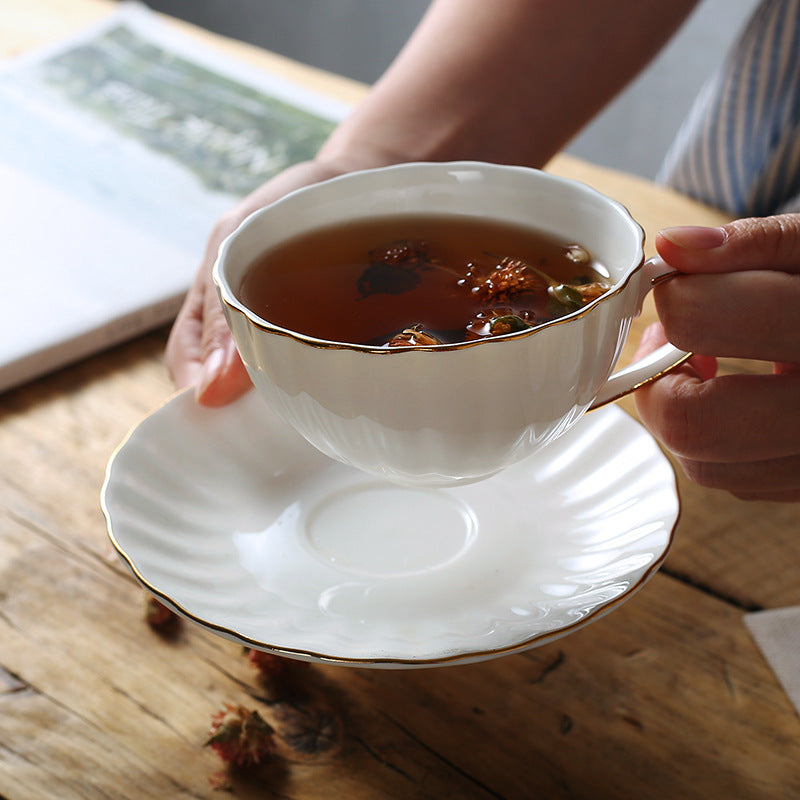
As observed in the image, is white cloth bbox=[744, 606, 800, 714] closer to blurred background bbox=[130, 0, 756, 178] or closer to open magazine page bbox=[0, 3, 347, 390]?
open magazine page bbox=[0, 3, 347, 390]

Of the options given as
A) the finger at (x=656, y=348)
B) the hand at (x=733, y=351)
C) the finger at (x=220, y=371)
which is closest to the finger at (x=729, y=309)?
the hand at (x=733, y=351)

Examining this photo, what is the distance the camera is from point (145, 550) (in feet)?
1.63

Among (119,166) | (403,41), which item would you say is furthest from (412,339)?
(403,41)

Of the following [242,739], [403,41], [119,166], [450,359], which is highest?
[450,359]

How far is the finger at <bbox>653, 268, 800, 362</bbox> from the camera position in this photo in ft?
1.61

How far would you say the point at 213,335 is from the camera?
2.16 feet

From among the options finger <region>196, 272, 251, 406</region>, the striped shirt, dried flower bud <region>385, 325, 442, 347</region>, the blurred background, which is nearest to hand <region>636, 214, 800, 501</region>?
dried flower bud <region>385, 325, 442, 347</region>

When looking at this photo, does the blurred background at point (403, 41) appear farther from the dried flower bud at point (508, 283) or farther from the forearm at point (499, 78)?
the dried flower bud at point (508, 283)

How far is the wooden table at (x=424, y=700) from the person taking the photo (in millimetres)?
469

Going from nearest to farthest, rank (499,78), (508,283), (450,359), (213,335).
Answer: (450,359) < (508,283) < (213,335) < (499,78)

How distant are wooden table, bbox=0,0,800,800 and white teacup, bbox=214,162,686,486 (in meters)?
0.13

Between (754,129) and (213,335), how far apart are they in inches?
28.5

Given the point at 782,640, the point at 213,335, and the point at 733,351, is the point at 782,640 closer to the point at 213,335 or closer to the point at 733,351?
the point at 733,351

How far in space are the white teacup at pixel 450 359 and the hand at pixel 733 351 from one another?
23 mm
